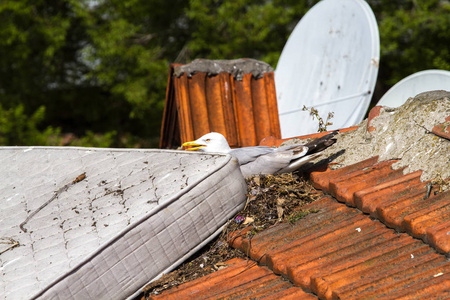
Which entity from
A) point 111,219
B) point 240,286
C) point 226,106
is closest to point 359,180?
point 240,286

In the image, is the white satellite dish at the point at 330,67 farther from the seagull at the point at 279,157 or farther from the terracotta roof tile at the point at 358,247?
the terracotta roof tile at the point at 358,247

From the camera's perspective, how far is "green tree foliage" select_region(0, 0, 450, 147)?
35.3ft

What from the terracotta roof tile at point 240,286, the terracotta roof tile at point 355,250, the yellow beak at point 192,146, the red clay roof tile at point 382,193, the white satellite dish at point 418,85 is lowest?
the terracotta roof tile at point 240,286

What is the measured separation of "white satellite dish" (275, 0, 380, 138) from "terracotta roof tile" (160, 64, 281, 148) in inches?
16.0

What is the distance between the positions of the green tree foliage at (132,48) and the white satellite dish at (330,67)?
171 inches

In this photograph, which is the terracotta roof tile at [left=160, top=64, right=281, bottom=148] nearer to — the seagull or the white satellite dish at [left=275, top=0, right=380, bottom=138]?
the white satellite dish at [left=275, top=0, right=380, bottom=138]

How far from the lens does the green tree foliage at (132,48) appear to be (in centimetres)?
1075

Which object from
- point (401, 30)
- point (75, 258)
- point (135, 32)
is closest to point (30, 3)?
point (135, 32)

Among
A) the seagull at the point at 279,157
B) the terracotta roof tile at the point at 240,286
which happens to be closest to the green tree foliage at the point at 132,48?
the seagull at the point at 279,157

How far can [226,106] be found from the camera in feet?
18.3

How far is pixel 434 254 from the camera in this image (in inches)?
92.7

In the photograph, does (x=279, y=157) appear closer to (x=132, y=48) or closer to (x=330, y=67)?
(x=330, y=67)

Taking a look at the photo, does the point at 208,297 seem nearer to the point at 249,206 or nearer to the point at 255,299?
the point at 255,299

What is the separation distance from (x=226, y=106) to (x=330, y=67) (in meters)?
1.31
